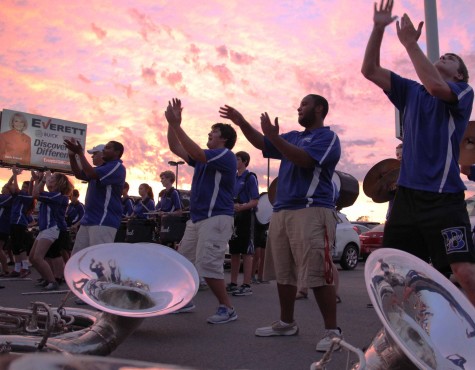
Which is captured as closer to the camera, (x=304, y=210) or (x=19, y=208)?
(x=304, y=210)

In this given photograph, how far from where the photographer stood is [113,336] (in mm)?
2967

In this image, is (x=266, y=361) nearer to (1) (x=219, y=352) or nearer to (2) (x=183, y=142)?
(1) (x=219, y=352)

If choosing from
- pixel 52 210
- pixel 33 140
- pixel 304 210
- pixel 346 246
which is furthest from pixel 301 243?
pixel 33 140

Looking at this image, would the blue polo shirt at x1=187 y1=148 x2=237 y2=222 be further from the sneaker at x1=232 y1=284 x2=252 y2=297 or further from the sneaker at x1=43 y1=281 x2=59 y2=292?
the sneaker at x1=43 y1=281 x2=59 y2=292

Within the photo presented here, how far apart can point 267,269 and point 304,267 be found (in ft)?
1.89

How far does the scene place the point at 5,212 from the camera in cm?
1042

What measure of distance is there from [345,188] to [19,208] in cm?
633

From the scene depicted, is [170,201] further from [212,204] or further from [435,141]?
[435,141]

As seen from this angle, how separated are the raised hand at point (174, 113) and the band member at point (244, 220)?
9.90 feet

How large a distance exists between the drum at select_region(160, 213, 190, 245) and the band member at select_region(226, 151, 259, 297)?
1.72 meters

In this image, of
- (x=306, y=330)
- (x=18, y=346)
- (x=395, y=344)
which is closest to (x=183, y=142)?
(x=306, y=330)

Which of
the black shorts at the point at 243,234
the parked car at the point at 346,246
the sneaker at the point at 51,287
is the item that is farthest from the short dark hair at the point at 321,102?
the parked car at the point at 346,246

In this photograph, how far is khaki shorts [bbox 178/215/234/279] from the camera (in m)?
4.93

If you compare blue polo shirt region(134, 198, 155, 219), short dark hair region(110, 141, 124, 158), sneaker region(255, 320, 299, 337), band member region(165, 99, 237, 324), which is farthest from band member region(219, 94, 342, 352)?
blue polo shirt region(134, 198, 155, 219)
